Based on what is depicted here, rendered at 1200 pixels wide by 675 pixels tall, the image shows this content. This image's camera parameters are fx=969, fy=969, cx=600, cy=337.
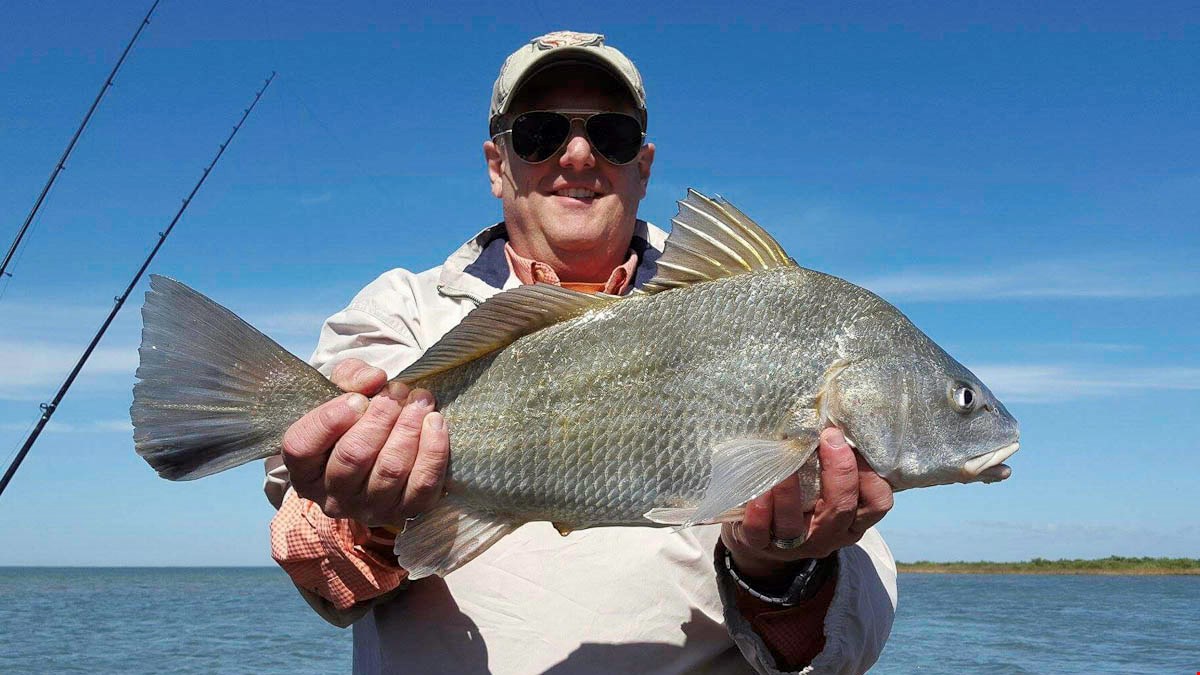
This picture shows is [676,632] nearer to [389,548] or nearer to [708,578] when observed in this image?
[708,578]

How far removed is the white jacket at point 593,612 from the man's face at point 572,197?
0.93 meters

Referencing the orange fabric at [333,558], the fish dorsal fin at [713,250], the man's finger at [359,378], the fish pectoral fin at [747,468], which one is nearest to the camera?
the fish pectoral fin at [747,468]

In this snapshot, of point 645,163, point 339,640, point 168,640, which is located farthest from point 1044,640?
point 645,163

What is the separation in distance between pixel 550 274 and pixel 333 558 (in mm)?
1471

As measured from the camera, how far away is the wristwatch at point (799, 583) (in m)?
3.08

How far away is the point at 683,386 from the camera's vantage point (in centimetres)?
272

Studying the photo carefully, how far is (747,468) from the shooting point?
2.55m

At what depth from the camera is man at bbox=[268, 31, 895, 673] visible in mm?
2709

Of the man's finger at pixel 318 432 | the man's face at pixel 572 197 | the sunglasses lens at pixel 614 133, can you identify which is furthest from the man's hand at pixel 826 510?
the sunglasses lens at pixel 614 133

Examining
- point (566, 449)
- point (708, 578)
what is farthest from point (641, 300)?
point (708, 578)

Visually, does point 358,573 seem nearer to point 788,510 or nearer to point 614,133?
point 788,510

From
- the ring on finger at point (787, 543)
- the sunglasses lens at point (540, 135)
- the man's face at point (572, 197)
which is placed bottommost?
the ring on finger at point (787, 543)

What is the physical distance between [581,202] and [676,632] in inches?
70.7

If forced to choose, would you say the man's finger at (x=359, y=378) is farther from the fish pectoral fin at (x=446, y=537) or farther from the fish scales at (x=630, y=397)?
the fish pectoral fin at (x=446, y=537)
